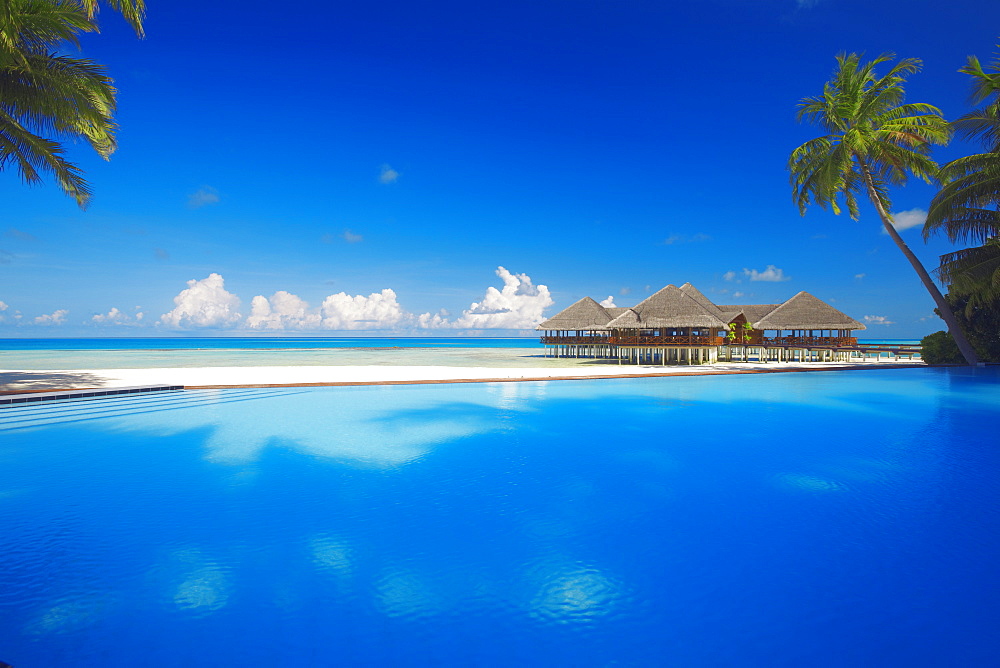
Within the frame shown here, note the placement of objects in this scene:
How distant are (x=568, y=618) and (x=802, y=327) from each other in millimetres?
29263

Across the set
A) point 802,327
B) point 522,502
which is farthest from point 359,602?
point 802,327

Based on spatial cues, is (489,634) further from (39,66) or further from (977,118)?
(977,118)

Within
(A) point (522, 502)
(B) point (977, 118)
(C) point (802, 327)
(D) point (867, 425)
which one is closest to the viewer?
(A) point (522, 502)

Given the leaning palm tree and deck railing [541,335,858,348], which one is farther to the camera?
deck railing [541,335,858,348]

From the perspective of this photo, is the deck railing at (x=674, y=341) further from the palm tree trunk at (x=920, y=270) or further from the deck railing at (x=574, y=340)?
the palm tree trunk at (x=920, y=270)

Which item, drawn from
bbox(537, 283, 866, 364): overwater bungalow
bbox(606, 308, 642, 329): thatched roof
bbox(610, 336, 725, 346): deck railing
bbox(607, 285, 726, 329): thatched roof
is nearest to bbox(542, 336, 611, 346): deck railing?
bbox(537, 283, 866, 364): overwater bungalow

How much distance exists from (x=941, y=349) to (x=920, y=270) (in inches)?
178

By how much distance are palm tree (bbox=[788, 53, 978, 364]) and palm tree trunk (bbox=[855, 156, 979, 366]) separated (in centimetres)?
3

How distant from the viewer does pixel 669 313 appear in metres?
23.1

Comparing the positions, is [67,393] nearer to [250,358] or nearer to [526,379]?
[526,379]

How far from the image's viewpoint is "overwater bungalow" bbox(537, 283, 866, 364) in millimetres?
22562

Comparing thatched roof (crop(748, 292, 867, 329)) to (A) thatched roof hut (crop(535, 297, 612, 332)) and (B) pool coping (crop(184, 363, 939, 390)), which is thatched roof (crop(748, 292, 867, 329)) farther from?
(A) thatched roof hut (crop(535, 297, 612, 332))

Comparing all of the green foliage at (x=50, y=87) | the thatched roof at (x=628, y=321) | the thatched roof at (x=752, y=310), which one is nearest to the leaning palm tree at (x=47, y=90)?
the green foliage at (x=50, y=87)

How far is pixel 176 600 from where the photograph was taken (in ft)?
11.2
